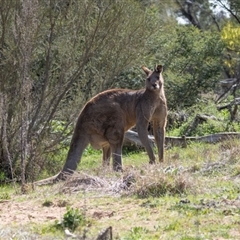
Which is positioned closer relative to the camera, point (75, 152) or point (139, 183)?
point (139, 183)

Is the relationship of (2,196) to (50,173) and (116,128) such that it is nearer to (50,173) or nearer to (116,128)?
(116,128)

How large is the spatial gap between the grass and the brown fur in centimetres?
135

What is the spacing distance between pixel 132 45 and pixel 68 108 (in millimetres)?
1973

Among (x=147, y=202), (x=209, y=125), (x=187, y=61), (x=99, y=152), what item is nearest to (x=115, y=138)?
(x=147, y=202)

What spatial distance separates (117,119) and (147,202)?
404 centimetres

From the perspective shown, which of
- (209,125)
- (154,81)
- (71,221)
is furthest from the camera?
(209,125)

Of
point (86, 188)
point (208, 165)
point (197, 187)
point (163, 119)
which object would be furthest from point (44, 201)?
point (163, 119)

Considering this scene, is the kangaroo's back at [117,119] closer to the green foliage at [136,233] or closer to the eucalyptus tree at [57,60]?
the eucalyptus tree at [57,60]

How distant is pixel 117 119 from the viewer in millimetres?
11719

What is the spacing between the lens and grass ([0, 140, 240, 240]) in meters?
6.64

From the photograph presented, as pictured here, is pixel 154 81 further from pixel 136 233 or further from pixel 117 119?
pixel 136 233

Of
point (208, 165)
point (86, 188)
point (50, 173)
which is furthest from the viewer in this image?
point (50, 173)

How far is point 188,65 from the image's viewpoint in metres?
22.2

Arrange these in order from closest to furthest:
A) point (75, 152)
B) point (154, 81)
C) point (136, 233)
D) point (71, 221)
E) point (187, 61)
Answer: point (136, 233) < point (71, 221) < point (75, 152) < point (154, 81) < point (187, 61)
